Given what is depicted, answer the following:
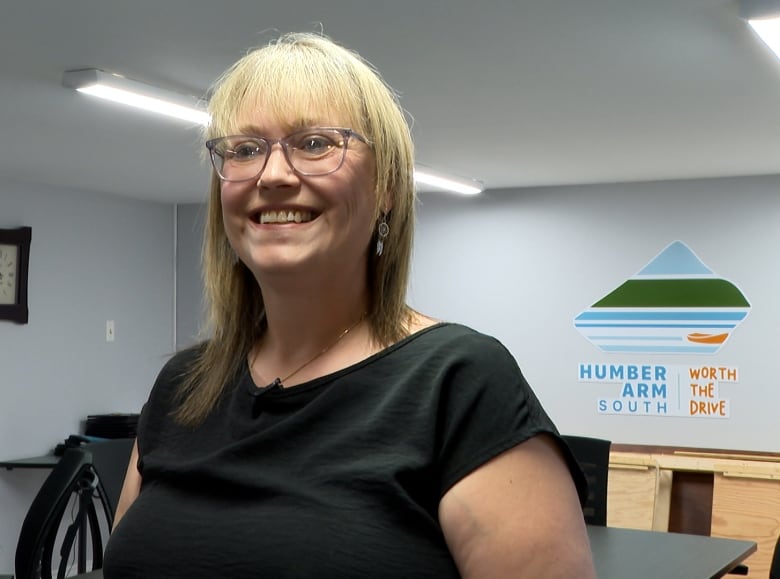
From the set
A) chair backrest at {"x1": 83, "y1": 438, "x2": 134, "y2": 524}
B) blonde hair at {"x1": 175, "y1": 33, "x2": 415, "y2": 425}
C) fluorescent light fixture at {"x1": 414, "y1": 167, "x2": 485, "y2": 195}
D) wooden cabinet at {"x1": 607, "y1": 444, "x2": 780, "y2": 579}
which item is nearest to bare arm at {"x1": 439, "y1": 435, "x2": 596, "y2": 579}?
blonde hair at {"x1": 175, "y1": 33, "x2": 415, "y2": 425}

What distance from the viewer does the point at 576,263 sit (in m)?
6.66

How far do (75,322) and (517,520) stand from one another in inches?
239

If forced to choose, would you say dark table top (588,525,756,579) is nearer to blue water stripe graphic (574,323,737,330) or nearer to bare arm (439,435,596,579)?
bare arm (439,435,596,579)

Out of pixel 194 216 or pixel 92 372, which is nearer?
pixel 92 372

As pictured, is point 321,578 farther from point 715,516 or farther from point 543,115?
point 715,516

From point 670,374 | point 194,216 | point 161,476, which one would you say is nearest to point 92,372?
point 194,216

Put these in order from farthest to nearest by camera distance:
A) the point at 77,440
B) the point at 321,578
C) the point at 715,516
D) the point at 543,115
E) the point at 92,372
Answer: the point at 92,372 < the point at 77,440 < the point at 715,516 < the point at 543,115 < the point at 321,578

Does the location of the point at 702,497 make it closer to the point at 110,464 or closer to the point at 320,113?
the point at 110,464

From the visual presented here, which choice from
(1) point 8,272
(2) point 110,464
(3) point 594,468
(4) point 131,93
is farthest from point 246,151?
(1) point 8,272

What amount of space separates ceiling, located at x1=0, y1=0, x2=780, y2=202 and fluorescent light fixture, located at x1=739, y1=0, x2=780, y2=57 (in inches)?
1.8

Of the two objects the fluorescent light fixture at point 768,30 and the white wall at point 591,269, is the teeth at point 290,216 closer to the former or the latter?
the fluorescent light fixture at point 768,30

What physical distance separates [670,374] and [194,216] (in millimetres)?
3508

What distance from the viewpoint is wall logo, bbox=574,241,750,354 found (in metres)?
6.29

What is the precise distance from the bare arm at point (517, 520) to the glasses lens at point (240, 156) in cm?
38
